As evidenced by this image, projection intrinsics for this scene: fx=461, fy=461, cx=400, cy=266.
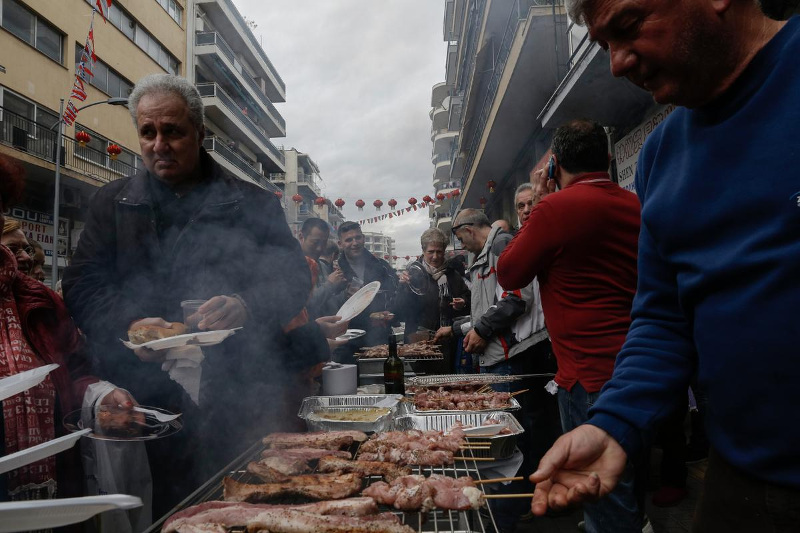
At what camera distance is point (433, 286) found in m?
7.21

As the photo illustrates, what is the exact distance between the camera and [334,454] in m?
2.34

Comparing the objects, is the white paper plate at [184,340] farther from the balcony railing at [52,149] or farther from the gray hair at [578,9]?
the balcony railing at [52,149]

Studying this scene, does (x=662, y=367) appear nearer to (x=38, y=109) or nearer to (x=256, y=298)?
(x=256, y=298)

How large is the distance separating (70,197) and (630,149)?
68.8 feet

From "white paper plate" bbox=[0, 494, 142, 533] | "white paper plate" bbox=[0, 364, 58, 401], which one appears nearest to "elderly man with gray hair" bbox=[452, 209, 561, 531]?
"white paper plate" bbox=[0, 364, 58, 401]

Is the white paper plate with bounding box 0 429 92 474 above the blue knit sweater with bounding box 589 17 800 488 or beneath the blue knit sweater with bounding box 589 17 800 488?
beneath

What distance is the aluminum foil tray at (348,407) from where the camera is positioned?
2.79m

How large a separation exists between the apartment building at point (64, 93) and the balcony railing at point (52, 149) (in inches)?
1.3

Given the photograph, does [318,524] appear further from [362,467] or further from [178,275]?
[178,275]

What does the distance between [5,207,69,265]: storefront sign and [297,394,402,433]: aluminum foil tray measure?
1835cm

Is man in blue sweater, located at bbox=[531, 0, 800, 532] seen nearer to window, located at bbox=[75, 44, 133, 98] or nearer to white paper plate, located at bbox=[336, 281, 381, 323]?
white paper plate, located at bbox=[336, 281, 381, 323]

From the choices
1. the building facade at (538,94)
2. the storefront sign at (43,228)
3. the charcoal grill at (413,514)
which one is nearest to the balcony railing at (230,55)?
the storefront sign at (43,228)

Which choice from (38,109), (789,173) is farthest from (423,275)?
(38,109)

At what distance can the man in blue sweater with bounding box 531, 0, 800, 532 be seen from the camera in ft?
3.79
